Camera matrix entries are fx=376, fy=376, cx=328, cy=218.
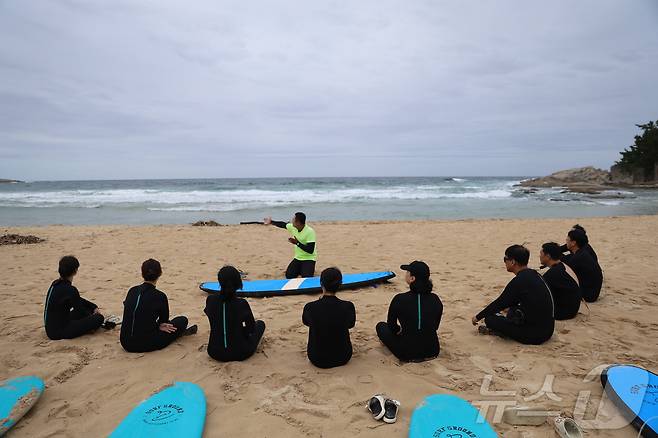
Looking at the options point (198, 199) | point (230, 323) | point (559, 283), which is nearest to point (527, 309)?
point (559, 283)

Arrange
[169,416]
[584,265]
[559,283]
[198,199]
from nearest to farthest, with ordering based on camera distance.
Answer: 1. [169,416]
2. [559,283]
3. [584,265]
4. [198,199]

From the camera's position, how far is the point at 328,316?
3.42 metres

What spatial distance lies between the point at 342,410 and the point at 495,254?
689 centimetres

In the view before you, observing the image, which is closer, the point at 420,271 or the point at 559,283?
the point at 420,271

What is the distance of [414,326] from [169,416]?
218cm

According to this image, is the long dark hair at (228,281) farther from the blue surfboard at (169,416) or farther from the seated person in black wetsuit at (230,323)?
the blue surfboard at (169,416)

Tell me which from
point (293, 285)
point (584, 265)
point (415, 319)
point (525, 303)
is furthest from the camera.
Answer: point (293, 285)

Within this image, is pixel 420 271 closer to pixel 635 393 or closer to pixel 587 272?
pixel 635 393

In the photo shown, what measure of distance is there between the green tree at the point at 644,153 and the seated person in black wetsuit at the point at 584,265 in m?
45.4

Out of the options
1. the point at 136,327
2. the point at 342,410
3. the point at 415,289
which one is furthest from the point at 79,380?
the point at 415,289

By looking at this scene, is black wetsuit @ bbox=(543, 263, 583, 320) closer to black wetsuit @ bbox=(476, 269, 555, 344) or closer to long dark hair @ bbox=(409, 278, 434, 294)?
black wetsuit @ bbox=(476, 269, 555, 344)

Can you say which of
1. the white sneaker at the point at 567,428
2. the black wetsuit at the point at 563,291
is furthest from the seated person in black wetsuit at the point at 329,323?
the black wetsuit at the point at 563,291

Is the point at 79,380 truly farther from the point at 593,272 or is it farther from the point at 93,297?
the point at 593,272

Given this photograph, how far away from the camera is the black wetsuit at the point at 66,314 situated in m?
4.00
